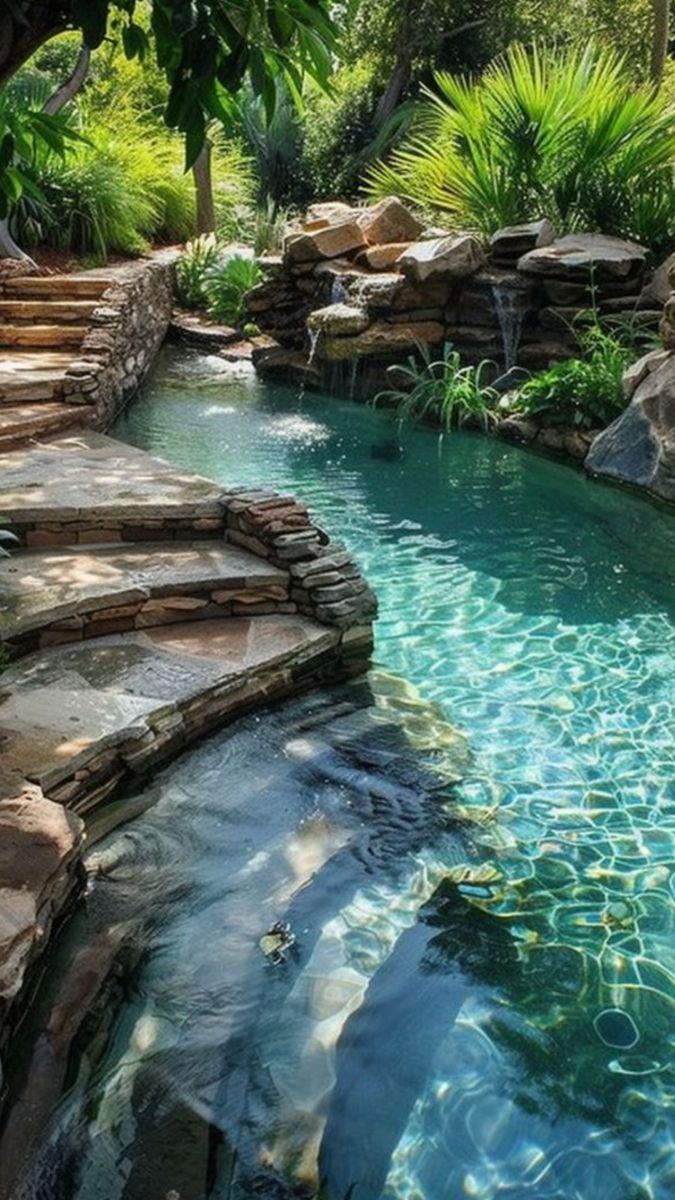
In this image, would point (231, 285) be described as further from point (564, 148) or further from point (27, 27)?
point (27, 27)

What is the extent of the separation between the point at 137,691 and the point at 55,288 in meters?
6.82

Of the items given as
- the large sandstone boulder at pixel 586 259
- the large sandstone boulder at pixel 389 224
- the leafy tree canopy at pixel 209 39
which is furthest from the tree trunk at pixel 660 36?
the leafy tree canopy at pixel 209 39

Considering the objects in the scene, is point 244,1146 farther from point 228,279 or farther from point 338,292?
point 228,279

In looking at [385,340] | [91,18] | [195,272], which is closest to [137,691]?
[91,18]

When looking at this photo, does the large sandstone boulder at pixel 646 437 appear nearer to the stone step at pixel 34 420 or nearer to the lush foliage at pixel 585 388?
the lush foliage at pixel 585 388

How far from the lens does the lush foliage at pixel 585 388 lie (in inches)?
319

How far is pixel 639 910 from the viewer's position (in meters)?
3.12

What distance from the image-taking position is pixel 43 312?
9023 mm

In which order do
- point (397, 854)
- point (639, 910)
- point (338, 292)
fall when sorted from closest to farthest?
point (639, 910)
point (397, 854)
point (338, 292)

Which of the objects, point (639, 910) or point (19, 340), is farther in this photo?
point (19, 340)

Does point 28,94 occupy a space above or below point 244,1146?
above

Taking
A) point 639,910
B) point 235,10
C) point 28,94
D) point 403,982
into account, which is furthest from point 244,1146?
point 28,94

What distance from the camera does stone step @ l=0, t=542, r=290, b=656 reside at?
4.14 m

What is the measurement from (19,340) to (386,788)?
6521 millimetres
